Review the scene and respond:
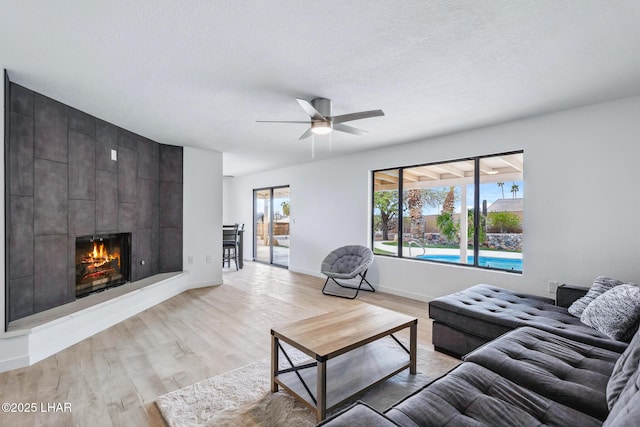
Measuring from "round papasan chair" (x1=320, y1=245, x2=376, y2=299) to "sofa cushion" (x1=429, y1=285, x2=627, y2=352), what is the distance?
76.4 inches

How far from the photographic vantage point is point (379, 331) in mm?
2223

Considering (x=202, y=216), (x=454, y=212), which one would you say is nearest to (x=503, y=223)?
(x=454, y=212)

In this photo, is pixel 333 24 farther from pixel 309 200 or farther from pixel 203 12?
pixel 309 200

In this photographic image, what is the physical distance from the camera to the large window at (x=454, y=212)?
3865 millimetres

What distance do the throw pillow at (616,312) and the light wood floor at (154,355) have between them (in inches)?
54.1

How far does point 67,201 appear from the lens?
3264 millimetres

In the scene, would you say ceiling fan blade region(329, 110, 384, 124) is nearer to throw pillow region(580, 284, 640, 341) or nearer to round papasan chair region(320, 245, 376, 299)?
throw pillow region(580, 284, 640, 341)

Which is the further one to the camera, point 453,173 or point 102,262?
point 453,173

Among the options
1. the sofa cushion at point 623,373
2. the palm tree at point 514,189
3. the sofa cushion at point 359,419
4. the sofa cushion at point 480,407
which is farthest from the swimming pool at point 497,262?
the sofa cushion at point 359,419

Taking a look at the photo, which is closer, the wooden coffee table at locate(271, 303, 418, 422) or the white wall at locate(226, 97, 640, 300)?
the wooden coffee table at locate(271, 303, 418, 422)

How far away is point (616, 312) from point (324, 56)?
8.98ft

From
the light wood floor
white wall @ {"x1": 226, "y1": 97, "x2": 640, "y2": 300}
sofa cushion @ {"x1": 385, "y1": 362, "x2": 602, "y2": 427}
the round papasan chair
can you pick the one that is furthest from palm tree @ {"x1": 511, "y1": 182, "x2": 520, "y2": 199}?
sofa cushion @ {"x1": 385, "y1": 362, "x2": 602, "y2": 427}

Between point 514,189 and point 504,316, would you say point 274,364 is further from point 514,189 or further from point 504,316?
point 514,189

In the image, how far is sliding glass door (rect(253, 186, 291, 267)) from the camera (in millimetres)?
7719
